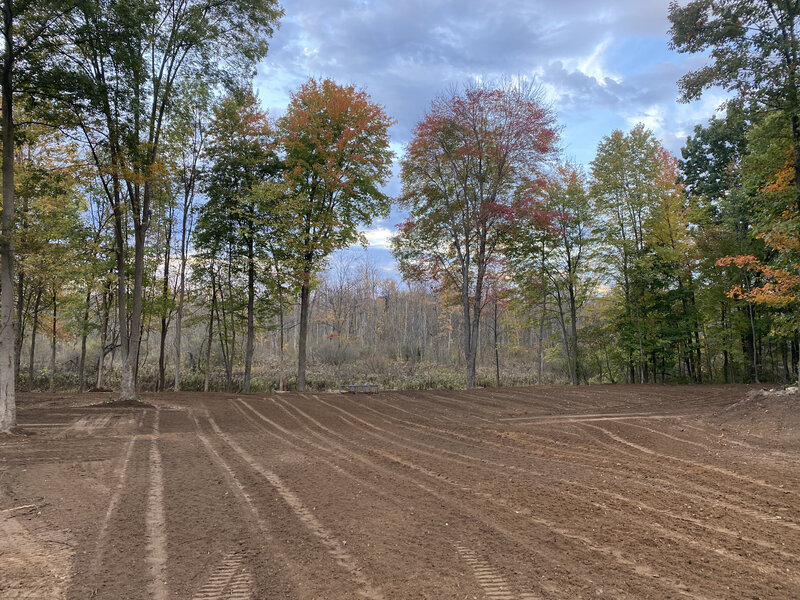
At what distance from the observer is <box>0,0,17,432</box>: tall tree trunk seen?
7.77 metres

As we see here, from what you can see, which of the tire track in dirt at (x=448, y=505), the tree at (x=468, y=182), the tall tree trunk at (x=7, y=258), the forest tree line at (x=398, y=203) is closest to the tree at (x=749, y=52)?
the forest tree line at (x=398, y=203)

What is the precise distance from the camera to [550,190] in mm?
19609

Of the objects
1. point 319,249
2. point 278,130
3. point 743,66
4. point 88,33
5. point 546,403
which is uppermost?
point 278,130

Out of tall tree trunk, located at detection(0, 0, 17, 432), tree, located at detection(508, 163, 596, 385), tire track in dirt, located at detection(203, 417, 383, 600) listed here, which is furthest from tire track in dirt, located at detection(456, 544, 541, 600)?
tree, located at detection(508, 163, 596, 385)

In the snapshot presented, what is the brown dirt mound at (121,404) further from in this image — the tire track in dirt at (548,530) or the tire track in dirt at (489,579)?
the tire track in dirt at (489,579)

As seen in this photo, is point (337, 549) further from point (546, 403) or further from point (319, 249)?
point (319, 249)

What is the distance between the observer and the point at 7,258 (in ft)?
26.2

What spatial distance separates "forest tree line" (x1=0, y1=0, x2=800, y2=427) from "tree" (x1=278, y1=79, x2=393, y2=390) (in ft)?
0.28

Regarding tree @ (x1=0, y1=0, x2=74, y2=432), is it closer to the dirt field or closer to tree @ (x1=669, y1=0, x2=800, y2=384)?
the dirt field

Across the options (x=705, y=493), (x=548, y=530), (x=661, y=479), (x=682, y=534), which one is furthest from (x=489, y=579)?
(x=661, y=479)

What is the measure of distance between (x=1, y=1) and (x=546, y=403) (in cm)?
1524

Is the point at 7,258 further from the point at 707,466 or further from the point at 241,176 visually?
the point at 707,466

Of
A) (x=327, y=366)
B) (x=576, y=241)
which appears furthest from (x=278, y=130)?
(x=327, y=366)

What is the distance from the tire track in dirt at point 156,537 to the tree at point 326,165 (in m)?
11.7
